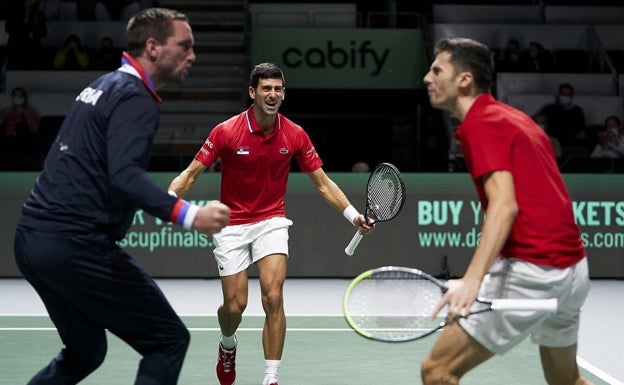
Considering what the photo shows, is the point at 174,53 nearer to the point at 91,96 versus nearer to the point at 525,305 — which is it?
the point at 91,96

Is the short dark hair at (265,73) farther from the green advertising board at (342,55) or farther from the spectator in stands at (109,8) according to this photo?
the spectator in stands at (109,8)

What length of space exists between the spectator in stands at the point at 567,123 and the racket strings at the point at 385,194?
888cm

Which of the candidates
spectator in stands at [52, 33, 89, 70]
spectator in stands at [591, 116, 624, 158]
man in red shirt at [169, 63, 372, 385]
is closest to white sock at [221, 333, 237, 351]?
man in red shirt at [169, 63, 372, 385]

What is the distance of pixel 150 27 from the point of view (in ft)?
15.6

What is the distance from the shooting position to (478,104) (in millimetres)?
4629

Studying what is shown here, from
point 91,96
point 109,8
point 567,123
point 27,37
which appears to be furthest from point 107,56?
point 91,96

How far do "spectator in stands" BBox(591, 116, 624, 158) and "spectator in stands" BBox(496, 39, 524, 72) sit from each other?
9.40ft

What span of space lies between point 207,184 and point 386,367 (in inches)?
226

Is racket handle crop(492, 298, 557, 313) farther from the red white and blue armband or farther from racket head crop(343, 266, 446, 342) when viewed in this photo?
the red white and blue armband

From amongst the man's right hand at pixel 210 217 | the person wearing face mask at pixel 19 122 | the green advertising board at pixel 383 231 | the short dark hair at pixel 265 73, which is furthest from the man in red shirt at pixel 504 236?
the person wearing face mask at pixel 19 122

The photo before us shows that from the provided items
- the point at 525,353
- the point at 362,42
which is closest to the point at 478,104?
the point at 525,353

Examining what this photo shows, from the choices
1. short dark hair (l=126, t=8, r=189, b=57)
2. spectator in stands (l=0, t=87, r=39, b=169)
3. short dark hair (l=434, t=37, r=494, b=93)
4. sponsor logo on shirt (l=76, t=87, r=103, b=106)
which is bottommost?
spectator in stands (l=0, t=87, r=39, b=169)

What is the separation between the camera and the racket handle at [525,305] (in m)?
4.44

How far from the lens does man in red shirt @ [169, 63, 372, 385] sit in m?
7.12
